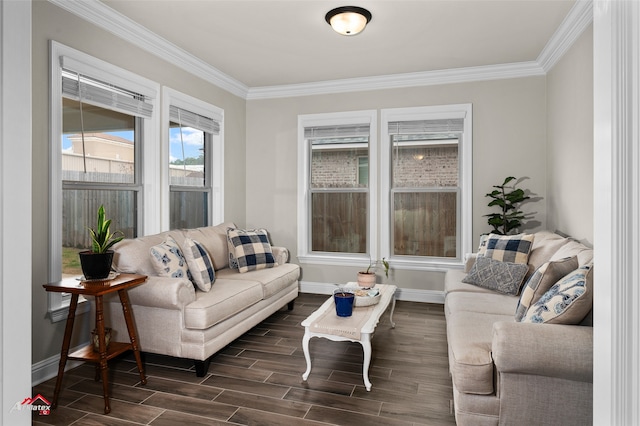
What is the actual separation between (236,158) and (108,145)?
77.5 inches

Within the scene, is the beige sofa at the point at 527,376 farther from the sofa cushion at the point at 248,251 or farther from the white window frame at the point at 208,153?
the white window frame at the point at 208,153

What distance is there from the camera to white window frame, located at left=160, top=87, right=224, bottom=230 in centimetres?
400

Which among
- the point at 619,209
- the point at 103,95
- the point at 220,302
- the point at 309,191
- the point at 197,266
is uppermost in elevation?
the point at 103,95

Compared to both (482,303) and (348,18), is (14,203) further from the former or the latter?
(482,303)

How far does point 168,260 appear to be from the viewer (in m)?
3.09

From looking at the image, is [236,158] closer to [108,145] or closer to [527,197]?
[108,145]

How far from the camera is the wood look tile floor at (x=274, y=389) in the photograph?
2.33 m

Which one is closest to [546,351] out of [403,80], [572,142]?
[572,142]

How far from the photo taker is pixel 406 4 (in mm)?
3084

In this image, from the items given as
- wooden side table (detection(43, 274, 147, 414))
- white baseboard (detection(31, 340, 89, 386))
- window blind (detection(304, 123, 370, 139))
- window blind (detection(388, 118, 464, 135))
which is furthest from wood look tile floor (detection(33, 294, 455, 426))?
window blind (detection(304, 123, 370, 139))

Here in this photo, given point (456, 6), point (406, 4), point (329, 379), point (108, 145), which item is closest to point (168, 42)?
point (108, 145)

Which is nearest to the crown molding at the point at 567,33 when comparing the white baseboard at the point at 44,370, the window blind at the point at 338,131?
the window blind at the point at 338,131

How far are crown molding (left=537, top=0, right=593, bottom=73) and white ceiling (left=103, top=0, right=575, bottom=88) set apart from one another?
6cm

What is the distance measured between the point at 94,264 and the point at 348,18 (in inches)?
101
